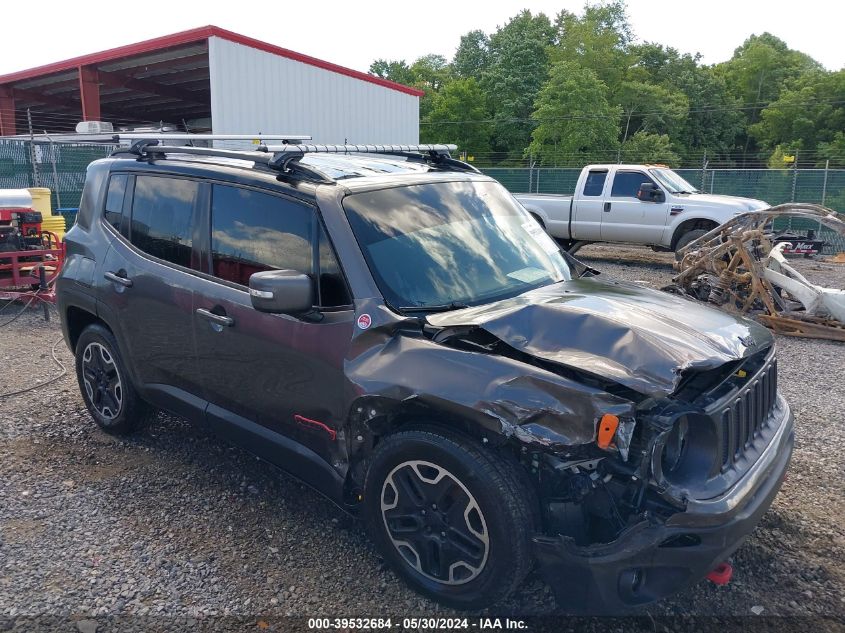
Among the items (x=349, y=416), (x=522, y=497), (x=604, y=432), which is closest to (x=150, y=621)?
(x=349, y=416)

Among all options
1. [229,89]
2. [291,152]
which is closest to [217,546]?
[291,152]

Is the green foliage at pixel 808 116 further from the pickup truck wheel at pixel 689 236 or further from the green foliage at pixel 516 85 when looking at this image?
the pickup truck wheel at pixel 689 236

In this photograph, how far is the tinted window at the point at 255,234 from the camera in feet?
10.6

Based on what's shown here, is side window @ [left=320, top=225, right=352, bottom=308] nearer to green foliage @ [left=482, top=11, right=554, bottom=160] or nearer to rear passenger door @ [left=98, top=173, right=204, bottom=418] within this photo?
rear passenger door @ [left=98, top=173, right=204, bottom=418]

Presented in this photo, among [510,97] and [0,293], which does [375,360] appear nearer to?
[0,293]

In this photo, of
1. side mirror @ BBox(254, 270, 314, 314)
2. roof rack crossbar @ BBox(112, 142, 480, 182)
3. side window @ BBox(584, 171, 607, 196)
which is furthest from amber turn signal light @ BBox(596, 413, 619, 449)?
side window @ BBox(584, 171, 607, 196)

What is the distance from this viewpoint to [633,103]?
5669cm

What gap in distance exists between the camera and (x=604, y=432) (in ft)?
7.66

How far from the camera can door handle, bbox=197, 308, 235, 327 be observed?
11.2 feet

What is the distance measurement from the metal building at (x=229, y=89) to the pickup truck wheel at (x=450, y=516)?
13094 millimetres

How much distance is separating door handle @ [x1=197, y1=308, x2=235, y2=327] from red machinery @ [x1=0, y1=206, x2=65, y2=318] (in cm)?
645

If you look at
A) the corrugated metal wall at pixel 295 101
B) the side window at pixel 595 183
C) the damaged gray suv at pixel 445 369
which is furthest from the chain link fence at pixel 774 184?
the damaged gray suv at pixel 445 369

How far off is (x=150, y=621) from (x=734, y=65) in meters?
86.2

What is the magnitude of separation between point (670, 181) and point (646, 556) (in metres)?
12.4
